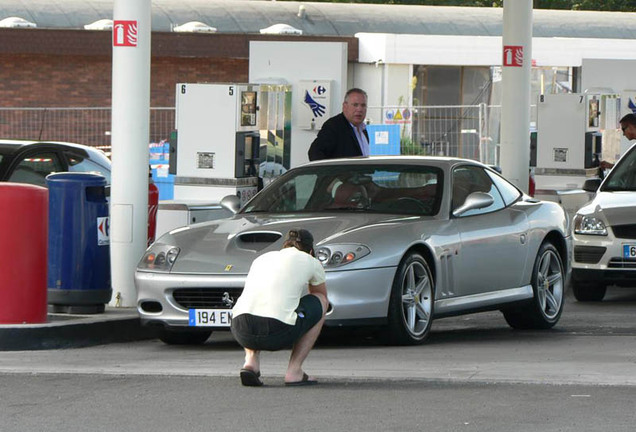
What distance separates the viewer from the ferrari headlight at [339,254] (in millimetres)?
10062

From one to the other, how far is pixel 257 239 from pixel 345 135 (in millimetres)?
3291

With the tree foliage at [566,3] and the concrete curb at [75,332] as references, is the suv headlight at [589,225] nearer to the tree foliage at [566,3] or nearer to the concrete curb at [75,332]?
the concrete curb at [75,332]

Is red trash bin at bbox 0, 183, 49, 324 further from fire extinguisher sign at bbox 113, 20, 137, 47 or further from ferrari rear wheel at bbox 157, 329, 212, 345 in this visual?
fire extinguisher sign at bbox 113, 20, 137, 47

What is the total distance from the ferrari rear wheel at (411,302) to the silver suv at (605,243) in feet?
13.6

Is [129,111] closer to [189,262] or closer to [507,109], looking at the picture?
[189,262]

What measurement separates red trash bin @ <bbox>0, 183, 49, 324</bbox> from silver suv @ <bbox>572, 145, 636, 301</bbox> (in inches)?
237

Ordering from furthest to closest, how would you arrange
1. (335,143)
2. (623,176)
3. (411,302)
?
(623,176) < (335,143) < (411,302)

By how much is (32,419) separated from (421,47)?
31488mm

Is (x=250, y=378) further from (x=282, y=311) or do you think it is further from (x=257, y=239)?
(x=257, y=239)

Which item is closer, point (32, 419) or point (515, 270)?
point (32, 419)

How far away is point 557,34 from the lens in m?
42.6

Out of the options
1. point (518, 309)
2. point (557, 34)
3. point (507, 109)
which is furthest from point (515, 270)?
point (557, 34)

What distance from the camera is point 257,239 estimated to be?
34.6 feet

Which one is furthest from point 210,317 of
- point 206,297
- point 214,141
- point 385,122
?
point 385,122
